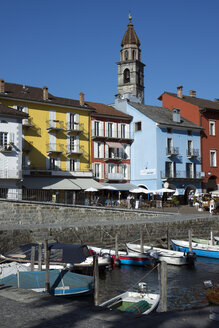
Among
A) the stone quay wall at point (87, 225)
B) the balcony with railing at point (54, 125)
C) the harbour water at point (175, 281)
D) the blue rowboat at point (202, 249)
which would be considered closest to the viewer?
the harbour water at point (175, 281)

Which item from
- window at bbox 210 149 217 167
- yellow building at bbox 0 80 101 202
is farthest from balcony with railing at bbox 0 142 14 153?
window at bbox 210 149 217 167

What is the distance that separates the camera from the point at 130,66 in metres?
89.9

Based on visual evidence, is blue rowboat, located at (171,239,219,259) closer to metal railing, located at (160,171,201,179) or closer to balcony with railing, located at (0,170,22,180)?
balcony with railing, located at (0,170,22,180)

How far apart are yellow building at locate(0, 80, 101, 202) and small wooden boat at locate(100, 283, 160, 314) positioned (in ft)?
90.6

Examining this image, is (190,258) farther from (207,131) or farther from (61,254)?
(207,131)

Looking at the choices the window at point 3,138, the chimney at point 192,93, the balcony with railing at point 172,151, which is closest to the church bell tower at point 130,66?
the chimney at point 192,93

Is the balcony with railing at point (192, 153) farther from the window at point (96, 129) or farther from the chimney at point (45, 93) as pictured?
the chimney at point (45, 93)

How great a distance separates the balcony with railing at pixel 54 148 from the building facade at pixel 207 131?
20.0 metres

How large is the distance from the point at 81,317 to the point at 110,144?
42777 mm

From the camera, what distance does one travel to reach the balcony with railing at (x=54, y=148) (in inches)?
1778

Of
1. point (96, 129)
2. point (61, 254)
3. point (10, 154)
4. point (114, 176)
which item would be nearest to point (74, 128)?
point (96, 129)

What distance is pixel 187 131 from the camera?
53.6m

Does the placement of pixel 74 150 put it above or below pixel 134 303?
above

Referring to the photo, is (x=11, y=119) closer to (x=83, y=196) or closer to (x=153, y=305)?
(x=83, y=196)
